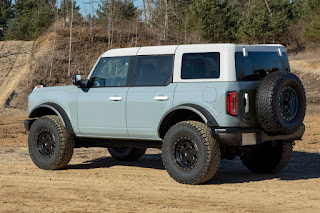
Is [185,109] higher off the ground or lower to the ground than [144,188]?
higher

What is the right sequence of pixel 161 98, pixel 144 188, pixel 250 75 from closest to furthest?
pixel 144 188
pixel 250 75
pixel 161 98

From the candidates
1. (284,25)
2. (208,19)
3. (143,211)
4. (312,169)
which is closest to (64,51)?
(208,19)

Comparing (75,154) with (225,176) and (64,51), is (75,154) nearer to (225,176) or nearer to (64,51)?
(225,176)

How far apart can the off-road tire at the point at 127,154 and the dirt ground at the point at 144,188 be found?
0.52ft

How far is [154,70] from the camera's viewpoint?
29.8 ft

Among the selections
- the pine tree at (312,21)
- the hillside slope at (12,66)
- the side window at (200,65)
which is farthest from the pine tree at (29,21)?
the side window at (200,65)

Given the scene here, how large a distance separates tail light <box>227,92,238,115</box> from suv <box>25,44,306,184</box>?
0.05 ft

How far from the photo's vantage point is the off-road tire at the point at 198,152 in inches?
323

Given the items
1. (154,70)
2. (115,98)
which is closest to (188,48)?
(154,70)

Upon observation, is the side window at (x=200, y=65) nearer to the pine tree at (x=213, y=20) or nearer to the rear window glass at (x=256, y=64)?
the rear window glass at (x=256, y=64)

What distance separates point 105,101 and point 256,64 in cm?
256

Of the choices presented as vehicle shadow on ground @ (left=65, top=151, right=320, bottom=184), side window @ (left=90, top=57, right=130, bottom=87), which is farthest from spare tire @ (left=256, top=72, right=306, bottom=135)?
side window @ (left=90, top=57, right=130, bottom=87)

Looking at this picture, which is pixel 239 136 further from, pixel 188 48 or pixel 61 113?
pixel 61 113

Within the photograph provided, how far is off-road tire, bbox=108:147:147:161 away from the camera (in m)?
11.5
